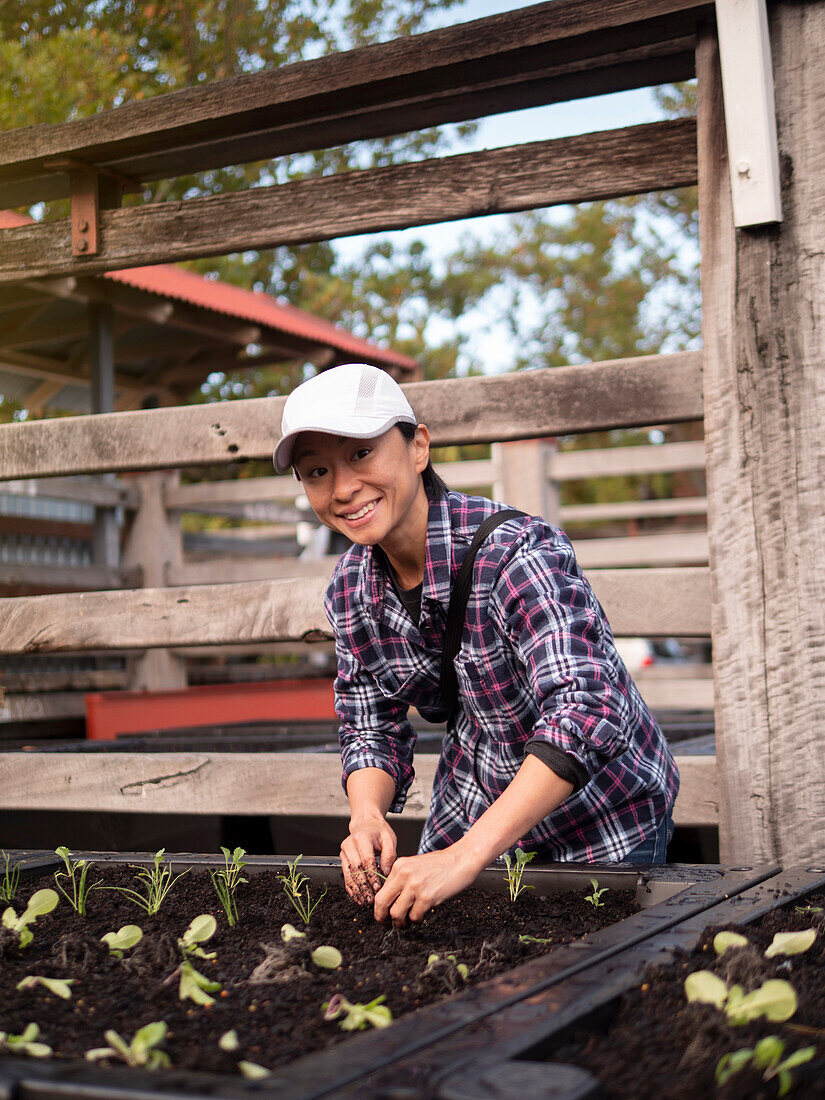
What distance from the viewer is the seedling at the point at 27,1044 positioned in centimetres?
122

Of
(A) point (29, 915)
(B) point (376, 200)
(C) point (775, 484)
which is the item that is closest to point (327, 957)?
(A) point (29, 915)

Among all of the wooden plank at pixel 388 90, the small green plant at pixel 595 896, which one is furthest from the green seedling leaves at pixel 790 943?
the wooden plank at pixel 388 90

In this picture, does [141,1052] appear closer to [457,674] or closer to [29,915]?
[29,915]

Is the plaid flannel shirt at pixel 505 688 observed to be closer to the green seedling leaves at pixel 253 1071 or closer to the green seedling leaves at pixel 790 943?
the green seedling leaves at pixel 790 943

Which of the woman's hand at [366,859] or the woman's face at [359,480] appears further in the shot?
the woman's face at [359,480]

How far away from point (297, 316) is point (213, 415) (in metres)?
5.88

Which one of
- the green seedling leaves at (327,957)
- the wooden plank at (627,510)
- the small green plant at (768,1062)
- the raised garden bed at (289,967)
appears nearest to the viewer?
the small green plant at (768,1062)

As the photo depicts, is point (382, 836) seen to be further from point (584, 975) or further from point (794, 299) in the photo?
point (794, 299)

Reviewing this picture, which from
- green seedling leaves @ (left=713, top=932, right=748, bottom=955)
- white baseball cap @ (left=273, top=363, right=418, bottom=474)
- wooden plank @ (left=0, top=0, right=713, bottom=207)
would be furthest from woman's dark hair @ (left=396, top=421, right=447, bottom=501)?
green seedling leaves @ (left=713, top=932, right=748, bottom=955)

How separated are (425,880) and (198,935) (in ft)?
1.20

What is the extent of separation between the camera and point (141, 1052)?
114cm

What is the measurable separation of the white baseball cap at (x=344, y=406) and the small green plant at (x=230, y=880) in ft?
2.70

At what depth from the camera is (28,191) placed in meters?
3.58

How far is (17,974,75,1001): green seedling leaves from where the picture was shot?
1472 mm
